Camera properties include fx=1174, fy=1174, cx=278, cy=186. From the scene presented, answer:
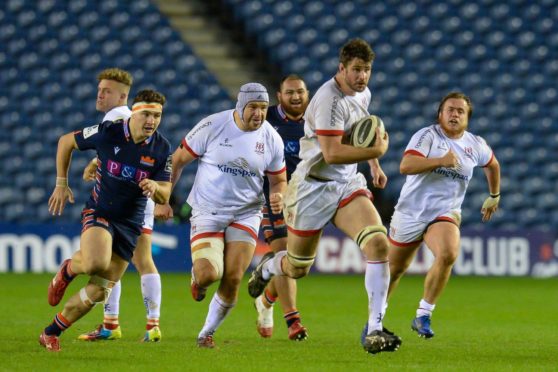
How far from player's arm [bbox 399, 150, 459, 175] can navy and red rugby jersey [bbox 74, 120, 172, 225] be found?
1.99m

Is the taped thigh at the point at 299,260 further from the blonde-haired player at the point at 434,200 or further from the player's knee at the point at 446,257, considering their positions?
the player's knee at the point at 446,257

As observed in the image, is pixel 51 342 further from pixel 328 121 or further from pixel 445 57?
pixel 445 57

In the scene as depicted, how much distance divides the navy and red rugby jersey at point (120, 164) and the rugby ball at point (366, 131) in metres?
1.39

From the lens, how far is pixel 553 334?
9.73m

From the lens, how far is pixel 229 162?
28.6 feet

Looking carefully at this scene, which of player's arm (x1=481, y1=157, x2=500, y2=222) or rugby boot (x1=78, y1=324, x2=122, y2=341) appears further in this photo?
player's arm (x1=481, y1=157, x2=500, y2=222)

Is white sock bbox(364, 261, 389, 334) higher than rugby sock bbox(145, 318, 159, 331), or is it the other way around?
white sock bbox(364, 261, 389, 334)

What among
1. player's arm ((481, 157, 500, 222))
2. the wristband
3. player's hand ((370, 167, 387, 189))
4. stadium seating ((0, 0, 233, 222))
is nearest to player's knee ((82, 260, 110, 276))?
the wristband

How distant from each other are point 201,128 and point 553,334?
11.3 ft

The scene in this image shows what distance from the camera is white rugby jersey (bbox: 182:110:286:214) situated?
8695mm

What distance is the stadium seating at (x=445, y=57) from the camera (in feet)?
63.5

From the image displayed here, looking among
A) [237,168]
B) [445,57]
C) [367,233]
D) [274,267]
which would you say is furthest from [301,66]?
[367,233]

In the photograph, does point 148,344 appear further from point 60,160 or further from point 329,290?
point 329,290

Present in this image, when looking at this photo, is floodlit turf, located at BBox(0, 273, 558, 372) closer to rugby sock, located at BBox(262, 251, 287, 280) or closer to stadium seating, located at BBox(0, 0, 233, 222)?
rugby sock, located at BBox(262, 251, 287, 280)
